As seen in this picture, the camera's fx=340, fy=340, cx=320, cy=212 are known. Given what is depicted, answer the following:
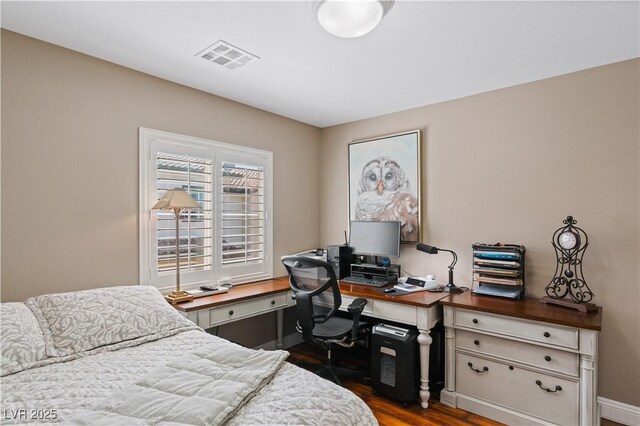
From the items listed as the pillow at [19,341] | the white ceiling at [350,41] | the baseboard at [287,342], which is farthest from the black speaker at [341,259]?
the pillow at [19,341]

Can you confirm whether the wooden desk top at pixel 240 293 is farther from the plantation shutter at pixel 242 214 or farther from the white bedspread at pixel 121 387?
the white bedspread at pixel 121 387

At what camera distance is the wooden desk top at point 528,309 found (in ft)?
6.95

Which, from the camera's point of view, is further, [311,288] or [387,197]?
[387,197]

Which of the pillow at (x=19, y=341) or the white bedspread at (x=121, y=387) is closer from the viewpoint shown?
the white bedspread at (x=121, y=387)

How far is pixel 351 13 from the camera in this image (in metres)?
1.61

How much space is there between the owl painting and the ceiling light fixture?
1976 mm

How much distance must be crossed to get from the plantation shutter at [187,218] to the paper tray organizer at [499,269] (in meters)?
2.30

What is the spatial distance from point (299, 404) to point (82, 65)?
2.56 metres

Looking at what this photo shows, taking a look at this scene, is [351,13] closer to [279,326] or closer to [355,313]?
[355,313]

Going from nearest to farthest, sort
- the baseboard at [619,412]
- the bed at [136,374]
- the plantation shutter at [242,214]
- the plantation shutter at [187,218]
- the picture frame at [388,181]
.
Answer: the bed at [136,374] → the baseboard at [619,412] → the plantation shutter at [187,218] → the plantation shutter at [242,214] → the picture frame at [388,181]

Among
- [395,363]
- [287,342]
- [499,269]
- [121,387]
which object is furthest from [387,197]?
[121,387]

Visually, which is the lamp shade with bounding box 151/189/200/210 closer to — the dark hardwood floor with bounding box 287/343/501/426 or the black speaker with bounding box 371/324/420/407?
the black speaker with bounding box 371/324/420/407

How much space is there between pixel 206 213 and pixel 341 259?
1.37 meters

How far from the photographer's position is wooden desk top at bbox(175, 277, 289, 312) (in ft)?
8.27
